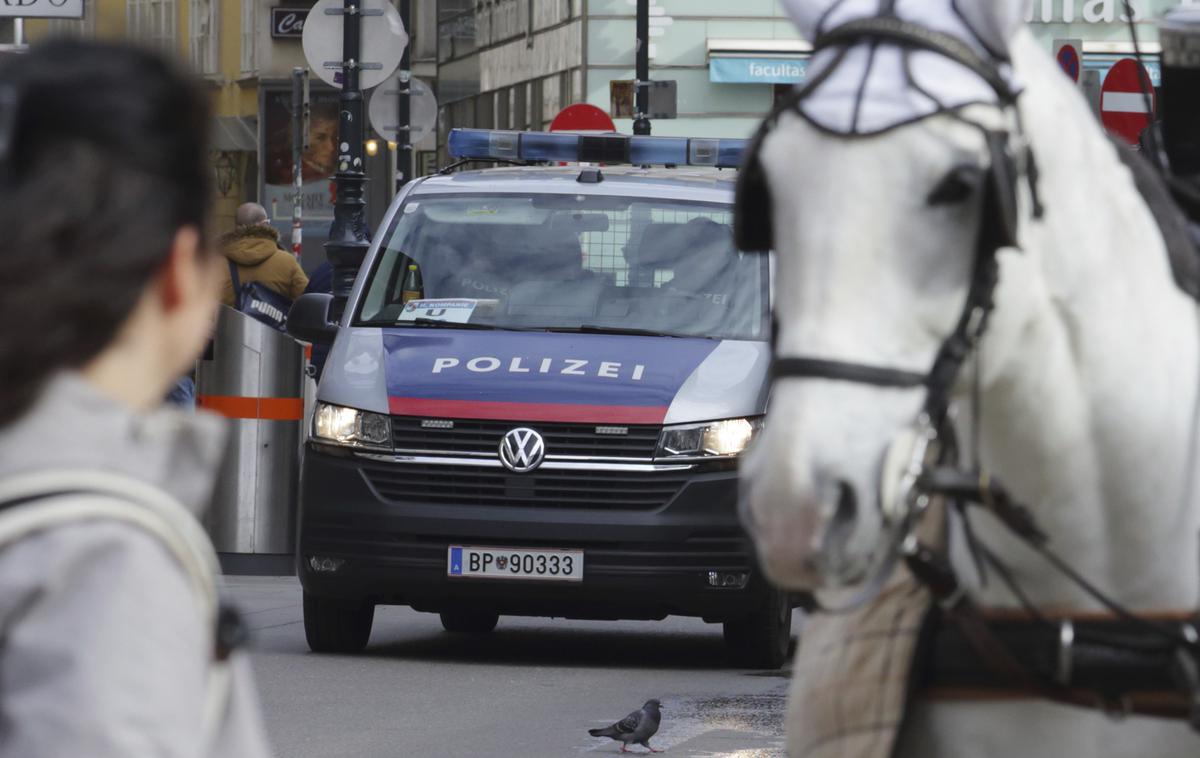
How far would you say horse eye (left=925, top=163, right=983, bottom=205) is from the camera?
3137 mm

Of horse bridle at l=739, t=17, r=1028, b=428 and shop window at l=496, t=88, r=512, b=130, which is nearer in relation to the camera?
horse bridle at l=739, t=17, r=1028, b=428

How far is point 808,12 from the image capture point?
11.6 ft

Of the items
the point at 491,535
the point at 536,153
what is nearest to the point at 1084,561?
the point at 491,535

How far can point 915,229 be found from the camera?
10.2 feet

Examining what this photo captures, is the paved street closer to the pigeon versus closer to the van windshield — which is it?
the pigeon

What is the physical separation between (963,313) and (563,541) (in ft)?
22.8

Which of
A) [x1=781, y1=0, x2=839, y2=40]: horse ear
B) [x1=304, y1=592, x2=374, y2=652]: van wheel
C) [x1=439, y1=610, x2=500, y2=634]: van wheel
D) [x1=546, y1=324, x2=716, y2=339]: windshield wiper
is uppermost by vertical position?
[x1=781, y1=0, x2=839, y2=40]: horse ear

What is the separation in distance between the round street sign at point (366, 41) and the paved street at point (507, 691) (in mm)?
8796

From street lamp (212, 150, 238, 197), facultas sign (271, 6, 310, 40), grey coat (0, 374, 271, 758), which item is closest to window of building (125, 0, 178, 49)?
grey coat (0, 374, 271, 758)

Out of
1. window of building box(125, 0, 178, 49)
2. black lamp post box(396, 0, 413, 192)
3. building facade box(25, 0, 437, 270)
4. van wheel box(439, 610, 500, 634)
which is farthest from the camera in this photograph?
building facade box(25, 0, 437, 270)

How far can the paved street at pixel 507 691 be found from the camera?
8359mm

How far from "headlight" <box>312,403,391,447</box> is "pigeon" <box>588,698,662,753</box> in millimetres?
2409

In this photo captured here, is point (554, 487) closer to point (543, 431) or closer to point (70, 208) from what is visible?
point (543, 431)

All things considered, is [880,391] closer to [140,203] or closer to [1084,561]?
[1084,561]
